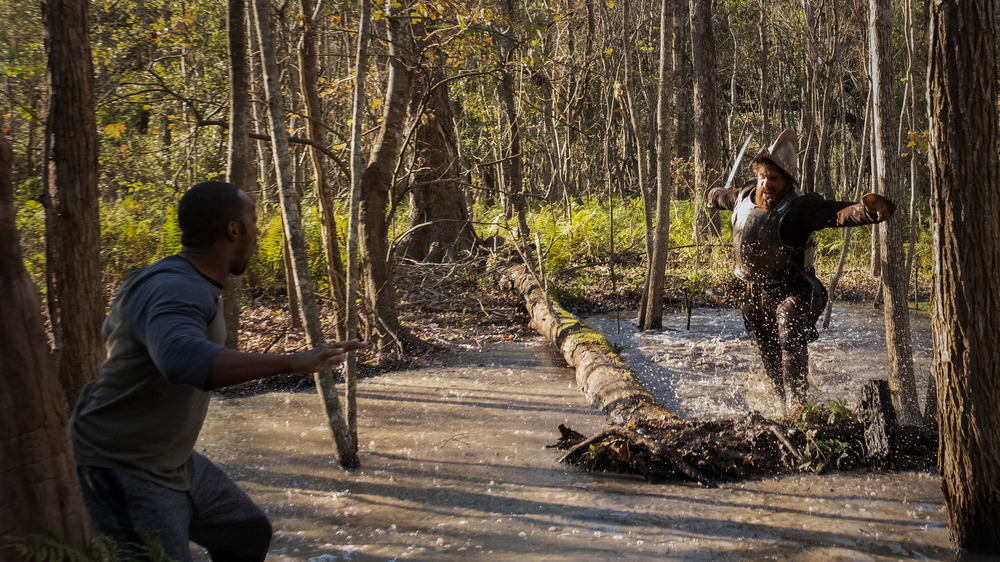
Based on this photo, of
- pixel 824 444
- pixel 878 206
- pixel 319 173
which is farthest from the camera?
pixel 319 173

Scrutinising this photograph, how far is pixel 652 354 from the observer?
32.6 ft

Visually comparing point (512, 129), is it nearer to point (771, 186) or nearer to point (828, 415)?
point (771, 186)

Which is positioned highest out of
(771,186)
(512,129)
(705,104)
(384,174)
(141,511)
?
(705,104)

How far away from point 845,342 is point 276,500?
26.4 ft

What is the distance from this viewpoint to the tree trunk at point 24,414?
2.19 m

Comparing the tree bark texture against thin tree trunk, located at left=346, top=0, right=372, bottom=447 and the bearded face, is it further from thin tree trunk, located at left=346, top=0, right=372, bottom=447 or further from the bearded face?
thin tree trunk, located at left=346, top=0, right=372, bottom=447

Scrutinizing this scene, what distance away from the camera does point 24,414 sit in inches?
87.5

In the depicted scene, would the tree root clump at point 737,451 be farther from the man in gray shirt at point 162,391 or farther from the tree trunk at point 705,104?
the tree trunk at point 705,104

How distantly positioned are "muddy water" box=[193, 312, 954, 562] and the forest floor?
1cm

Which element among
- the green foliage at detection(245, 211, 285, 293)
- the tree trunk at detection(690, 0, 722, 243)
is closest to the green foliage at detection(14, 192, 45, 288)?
the green foliage at detection(245, 211, 285, 293)

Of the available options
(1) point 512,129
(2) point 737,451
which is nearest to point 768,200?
(2) point 737,451

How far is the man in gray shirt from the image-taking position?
2.47 meters

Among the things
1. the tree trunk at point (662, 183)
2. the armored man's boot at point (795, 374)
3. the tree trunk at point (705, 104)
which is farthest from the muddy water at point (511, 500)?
the tree trunk at point (705, 104)

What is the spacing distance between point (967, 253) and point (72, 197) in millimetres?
5720
